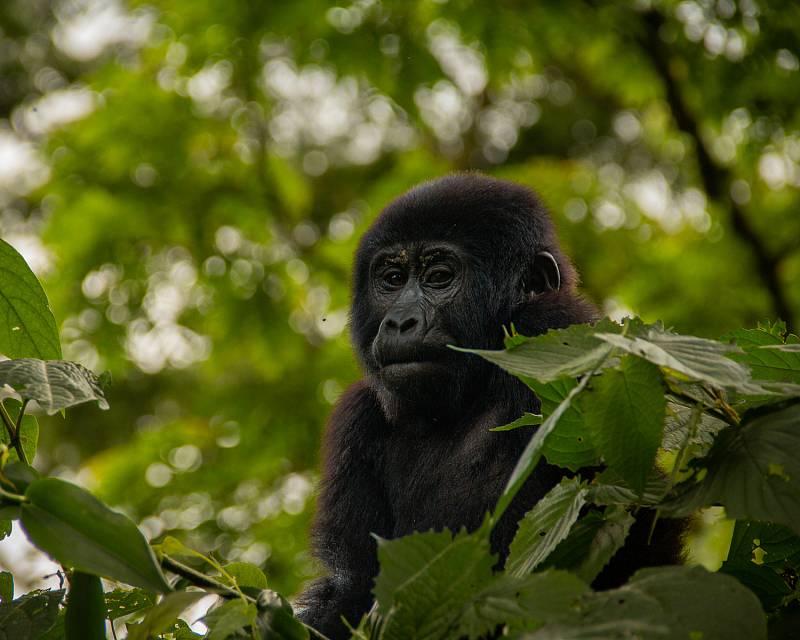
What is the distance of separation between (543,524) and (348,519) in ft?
5.28

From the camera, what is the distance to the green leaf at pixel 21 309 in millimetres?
1343

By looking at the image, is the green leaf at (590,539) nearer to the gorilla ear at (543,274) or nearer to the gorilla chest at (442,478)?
the gorilla chest at (442,478)

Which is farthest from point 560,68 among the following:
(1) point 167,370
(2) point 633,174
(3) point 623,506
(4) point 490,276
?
(3) point 623,506

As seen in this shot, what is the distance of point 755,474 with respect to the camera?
1015 mm

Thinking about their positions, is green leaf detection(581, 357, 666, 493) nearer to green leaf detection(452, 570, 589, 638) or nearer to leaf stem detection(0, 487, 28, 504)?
green leaf detection(452, 570, 589, 638)

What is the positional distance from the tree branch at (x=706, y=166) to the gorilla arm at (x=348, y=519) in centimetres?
389

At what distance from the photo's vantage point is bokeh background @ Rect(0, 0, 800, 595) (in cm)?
602

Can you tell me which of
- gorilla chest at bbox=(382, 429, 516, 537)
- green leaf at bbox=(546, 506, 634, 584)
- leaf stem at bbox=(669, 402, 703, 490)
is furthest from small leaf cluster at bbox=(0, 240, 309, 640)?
gorilla chest at bbox=(382, 429, 516, 537)

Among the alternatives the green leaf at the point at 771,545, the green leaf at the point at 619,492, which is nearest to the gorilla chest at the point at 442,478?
the green leaf at the point at 771,545

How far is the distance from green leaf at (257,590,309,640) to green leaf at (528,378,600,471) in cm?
35

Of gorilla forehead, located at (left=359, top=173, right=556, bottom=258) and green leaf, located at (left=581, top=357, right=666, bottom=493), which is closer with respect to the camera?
green leaf, located at (left=581, top=357, right=666, bottom=493)

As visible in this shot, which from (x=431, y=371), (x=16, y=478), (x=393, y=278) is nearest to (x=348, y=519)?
(x=431, y=371)

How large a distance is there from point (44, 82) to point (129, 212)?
224 inches

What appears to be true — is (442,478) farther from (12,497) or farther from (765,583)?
(12,497)
